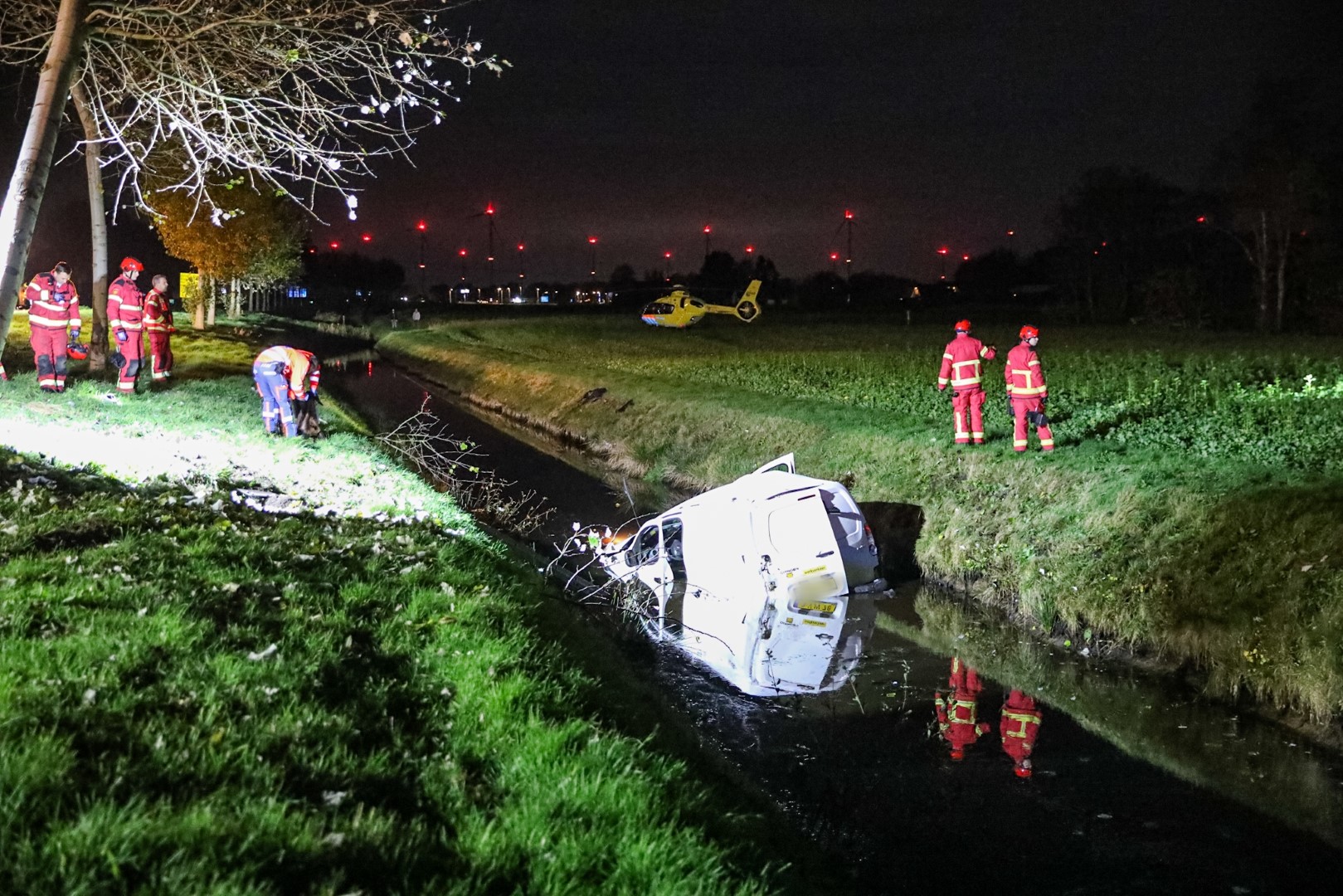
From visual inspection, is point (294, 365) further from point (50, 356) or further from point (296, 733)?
point (296, 733)

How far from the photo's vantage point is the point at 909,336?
4984 cm

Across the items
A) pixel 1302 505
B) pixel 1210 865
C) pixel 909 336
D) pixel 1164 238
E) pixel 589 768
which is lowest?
pixel 1210 865

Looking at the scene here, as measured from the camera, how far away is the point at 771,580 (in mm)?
12047

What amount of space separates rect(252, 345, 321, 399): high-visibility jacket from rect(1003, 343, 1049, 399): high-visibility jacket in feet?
36.7

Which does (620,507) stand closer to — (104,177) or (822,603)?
(822,603)

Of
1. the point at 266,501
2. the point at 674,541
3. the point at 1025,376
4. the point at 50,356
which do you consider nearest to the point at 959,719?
the point at 674,541

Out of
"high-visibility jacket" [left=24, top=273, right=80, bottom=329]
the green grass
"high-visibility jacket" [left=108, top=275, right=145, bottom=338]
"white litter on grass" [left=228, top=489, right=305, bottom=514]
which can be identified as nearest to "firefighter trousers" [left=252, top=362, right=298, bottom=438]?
"high-visibility jacket" [left=108, top=275, right=145, bottom=338]

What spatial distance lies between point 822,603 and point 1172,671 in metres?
3.95

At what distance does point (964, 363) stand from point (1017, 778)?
8.55 metres

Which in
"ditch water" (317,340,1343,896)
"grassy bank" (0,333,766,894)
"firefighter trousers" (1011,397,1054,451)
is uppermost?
"firefighter trousers" (1011,397,1054,451)

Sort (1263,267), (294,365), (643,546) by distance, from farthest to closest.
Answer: (1263,267) → (294,365) → (643,546)

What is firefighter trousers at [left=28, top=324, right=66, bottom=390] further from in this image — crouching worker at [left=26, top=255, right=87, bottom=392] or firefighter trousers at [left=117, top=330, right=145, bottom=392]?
firefighter trousers at [left=117, top=330, right=145, bottom=392]

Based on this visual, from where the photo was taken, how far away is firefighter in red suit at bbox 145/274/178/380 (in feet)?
66.1

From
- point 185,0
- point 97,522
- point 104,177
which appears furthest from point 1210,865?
point 104,177
